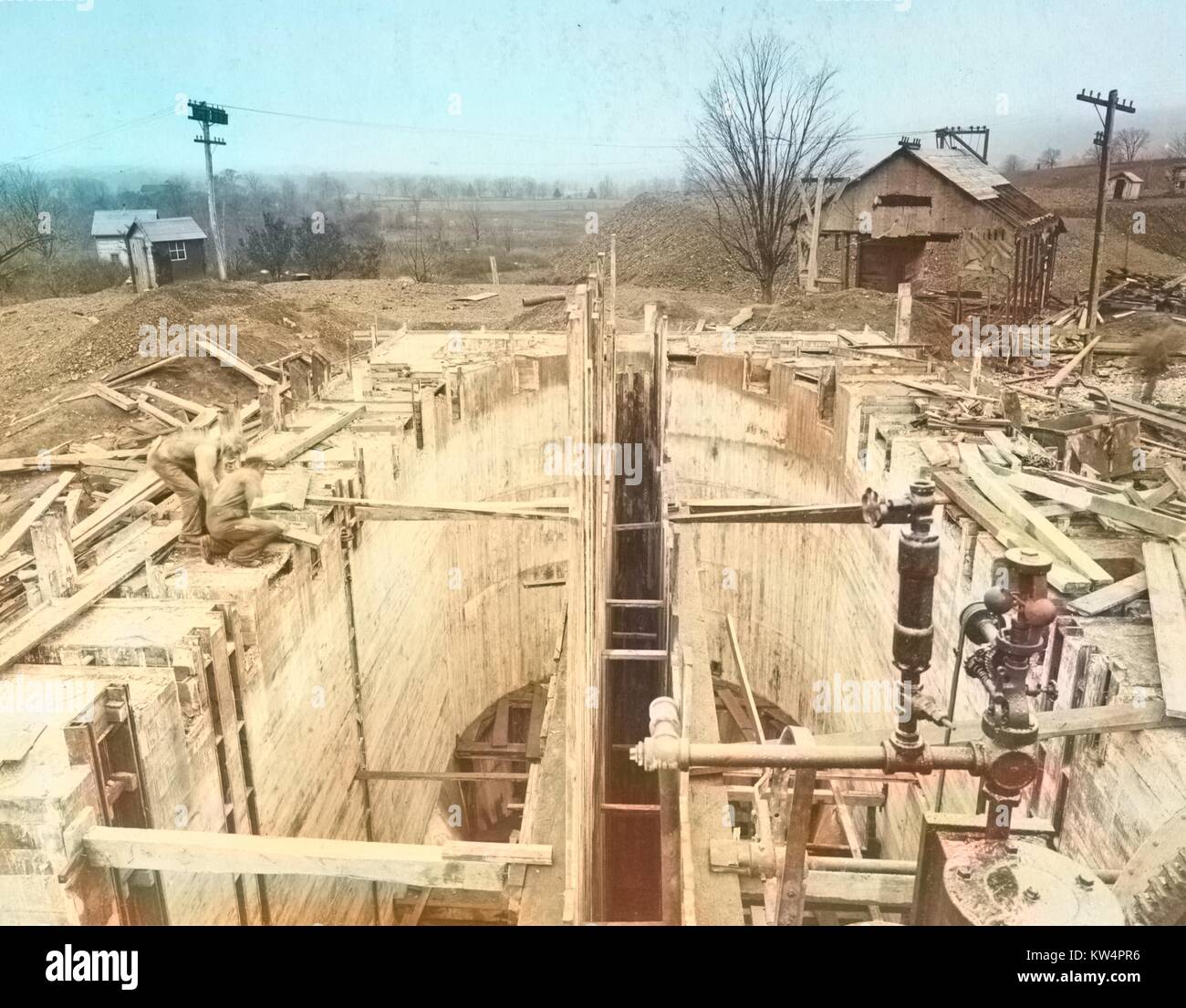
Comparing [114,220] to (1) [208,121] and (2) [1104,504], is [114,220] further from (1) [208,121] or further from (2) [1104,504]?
(2) [1104,504]

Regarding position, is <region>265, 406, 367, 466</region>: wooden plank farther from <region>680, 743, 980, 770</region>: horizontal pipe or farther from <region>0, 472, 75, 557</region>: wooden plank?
<region>680, 743, 980, 770</region>: horizontal pipe

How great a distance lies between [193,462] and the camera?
270 inches

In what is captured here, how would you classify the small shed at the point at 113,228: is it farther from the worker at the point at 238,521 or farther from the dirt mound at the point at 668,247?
the dirt mound at the point at 668,247

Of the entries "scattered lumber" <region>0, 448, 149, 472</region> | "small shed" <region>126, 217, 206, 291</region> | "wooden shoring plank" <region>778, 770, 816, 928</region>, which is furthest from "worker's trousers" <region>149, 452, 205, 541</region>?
"small shed" <region>126, 217, 206, 291</region>

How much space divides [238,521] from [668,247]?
20.0 metres

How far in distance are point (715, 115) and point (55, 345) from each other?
1442 centimetres

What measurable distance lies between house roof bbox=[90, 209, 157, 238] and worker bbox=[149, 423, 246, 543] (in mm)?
8994

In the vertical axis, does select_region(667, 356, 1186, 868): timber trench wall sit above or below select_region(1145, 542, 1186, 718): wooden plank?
below

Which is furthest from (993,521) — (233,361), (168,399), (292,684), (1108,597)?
(233,361)

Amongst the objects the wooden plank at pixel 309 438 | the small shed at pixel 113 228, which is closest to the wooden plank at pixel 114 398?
the small shed at pixel 113 228

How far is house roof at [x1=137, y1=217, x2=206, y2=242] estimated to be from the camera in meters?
15.1

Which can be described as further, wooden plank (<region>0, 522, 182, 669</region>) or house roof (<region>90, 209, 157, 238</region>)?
house roof (<region>90, 209, 157, 238</region>)

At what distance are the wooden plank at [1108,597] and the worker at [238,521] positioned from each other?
21.4ft

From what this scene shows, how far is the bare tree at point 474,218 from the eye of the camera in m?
26.1
